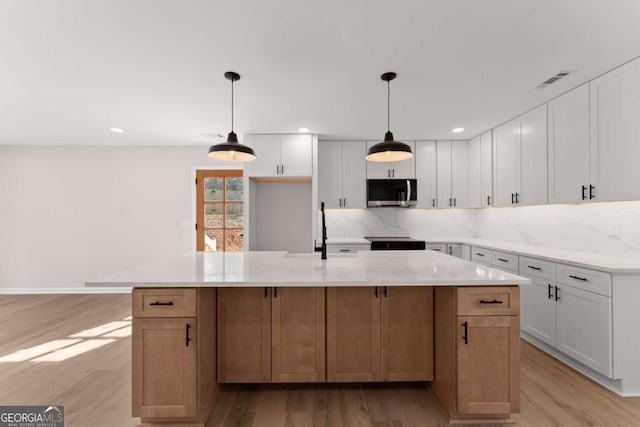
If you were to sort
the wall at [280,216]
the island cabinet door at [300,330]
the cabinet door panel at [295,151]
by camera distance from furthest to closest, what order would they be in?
1. the wall at [280,216]
2. the cabinet door panel at [295,151]
3. the island cabinet door at [300,330]

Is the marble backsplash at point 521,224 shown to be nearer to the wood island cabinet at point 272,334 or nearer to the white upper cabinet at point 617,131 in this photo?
the white upper cabinet at point 617,131

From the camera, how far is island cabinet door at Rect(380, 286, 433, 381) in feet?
6.86

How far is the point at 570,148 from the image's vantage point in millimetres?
2775

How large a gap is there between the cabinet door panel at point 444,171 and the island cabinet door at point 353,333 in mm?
2958

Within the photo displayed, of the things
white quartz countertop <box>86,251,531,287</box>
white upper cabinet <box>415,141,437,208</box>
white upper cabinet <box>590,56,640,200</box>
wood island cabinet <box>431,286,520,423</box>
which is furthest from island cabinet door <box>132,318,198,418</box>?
white upper cabinet <box>415,141,437,208</box>

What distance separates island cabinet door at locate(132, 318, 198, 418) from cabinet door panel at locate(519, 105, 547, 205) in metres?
3.55

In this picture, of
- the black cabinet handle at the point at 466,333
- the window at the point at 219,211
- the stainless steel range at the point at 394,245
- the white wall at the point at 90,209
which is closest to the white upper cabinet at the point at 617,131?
the black cabinet handle at the point at 466,333

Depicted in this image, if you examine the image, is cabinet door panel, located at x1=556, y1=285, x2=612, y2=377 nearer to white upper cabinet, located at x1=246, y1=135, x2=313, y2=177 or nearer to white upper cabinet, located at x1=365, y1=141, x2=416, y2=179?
white upper cabinet, located at x1=365, y1=141, x2=416, y2=179

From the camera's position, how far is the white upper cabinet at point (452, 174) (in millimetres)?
4500

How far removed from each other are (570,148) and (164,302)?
3.62 metres

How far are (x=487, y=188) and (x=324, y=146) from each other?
2392mm

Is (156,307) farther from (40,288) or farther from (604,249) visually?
(40,288)

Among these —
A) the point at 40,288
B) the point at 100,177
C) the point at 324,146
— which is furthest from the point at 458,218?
the point at 40,288

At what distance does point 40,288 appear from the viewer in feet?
16.1
